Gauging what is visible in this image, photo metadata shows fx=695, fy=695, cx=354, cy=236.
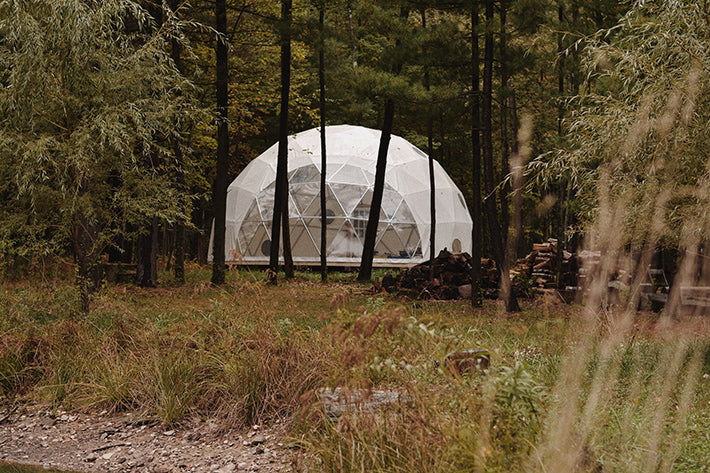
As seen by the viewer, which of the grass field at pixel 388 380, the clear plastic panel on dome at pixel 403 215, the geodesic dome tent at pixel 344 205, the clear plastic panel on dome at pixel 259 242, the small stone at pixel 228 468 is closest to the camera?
the grass field at pixel 388 380

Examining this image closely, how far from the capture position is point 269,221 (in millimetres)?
25156

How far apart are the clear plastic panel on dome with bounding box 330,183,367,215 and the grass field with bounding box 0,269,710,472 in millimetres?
15168

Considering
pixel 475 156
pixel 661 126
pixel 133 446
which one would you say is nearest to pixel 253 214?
pixel 475 156

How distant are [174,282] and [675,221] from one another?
1209cm

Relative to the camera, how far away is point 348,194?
2509 cm

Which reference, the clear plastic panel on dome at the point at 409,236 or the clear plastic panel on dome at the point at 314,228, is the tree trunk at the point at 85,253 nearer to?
the clear plastic panel on dome at the point at 314,228

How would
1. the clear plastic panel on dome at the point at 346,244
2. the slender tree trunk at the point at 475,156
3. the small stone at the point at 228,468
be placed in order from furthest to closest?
the clear plastic panel on dome at the point at 346,244 < the slender tree trunk at the point at 475,156 < the small stone at the point at 228,468

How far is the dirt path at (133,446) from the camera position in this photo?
5.50 metres

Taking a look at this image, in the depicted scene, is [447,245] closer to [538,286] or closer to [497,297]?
[538,286]

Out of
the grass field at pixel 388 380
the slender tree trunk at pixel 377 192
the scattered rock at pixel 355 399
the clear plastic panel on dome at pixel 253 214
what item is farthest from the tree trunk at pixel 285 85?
the scattered rock at pixel 355 399

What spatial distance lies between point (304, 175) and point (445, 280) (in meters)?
11.4

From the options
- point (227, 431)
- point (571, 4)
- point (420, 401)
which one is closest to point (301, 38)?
point (571, 4)

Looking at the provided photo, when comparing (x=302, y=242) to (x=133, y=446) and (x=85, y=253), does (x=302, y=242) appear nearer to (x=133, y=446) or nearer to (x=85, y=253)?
(x=85, y=253)

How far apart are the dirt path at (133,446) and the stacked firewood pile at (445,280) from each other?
8.86m
